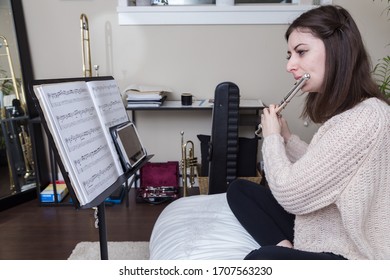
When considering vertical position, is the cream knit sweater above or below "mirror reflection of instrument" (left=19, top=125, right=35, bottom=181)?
above

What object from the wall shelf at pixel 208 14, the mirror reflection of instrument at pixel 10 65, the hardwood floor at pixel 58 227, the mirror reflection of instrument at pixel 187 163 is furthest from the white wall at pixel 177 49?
the hardwood floor at pixel 58 227

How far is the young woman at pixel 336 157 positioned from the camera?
90cm

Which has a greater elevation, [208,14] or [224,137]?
[208,14]

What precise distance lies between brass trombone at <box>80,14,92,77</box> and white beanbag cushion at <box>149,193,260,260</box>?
127cm

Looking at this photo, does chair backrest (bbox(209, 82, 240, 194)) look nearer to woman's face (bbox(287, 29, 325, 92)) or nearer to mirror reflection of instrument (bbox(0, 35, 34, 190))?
woman's face (bbox(287, 29, 325, 92))

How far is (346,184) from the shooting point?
92 cm

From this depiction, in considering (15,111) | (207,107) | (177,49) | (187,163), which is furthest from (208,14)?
(15,111)

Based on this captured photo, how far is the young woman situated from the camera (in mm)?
900

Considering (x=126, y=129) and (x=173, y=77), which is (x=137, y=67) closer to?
(x=173, y=77)

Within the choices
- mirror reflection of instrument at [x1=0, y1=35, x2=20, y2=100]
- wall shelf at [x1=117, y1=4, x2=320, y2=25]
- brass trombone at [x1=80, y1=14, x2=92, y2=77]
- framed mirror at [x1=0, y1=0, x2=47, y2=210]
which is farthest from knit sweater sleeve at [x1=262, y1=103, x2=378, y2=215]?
mirror reflection of instrument at [x1=0, y1=35, x2=20, y2=100]

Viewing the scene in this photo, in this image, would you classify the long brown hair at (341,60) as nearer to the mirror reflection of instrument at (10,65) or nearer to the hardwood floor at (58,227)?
the hardwood floor at (58,227)

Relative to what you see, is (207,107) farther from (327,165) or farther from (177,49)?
(327,165)

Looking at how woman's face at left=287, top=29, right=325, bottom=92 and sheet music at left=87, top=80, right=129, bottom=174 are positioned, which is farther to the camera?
sheet music at left=87, top=80, right=129, bottom=174

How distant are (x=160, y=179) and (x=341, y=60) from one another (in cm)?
170
